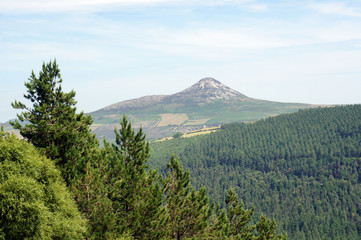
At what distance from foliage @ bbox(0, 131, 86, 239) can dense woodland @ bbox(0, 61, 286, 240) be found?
79 mm

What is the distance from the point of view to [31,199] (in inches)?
1086

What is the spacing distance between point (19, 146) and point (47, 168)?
3.28 m

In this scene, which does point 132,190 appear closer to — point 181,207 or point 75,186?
point 75,186

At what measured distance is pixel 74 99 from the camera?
135ft

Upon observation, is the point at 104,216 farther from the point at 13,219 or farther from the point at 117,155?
the point at 13,219

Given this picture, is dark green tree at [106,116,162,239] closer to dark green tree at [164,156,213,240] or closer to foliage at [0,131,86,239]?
dark green tree at [164,156,213,240]

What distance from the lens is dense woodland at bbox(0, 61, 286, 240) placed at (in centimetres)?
2759

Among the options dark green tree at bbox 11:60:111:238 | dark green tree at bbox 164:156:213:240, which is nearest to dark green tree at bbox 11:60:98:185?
dark green tree at bbox 11:60:111:238

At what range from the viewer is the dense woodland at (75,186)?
27.6m

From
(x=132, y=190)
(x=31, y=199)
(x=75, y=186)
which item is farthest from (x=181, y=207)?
(x=31, y=199)

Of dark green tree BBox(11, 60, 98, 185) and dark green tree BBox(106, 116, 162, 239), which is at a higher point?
dark green tree BBox(11, 60, 98, 185)

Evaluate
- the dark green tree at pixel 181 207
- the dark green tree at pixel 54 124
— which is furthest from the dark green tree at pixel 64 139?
the dark green tree at pixel 181 207

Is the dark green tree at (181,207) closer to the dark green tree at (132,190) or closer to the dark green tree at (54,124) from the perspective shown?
the dark green tree at (132,190)

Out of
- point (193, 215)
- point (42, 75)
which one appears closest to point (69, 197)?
point (42, 75)
